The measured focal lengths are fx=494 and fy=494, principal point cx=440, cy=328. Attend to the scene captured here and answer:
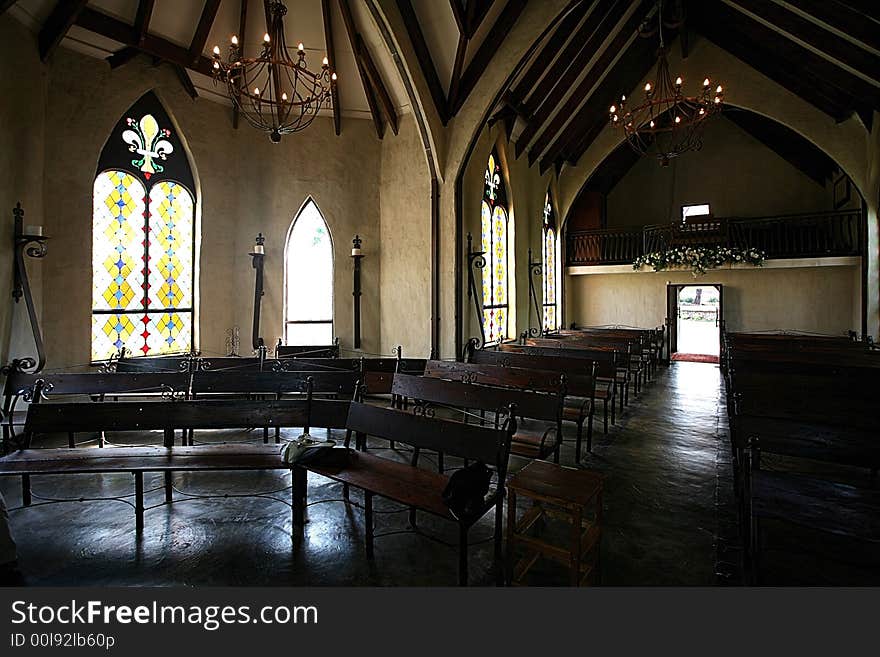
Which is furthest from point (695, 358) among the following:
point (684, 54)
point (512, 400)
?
point (512, 400)

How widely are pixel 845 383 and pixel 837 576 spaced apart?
2.26 metres

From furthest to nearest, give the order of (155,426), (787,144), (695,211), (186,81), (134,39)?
(695,211) → (787,144) → (186,81) → (134,39) → (155,426)

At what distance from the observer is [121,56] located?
6.56 meters

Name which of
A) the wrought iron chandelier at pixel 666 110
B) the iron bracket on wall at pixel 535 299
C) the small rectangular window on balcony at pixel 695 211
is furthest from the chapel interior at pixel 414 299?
the small rectangular window on balcony at pixel 695 211

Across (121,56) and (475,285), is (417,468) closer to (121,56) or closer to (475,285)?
(475,285)

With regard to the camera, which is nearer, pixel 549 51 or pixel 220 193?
pixel 220 193

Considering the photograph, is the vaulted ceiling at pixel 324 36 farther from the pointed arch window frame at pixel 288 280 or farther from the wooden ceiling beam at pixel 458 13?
the pointed arch window frame at pixel 288 280

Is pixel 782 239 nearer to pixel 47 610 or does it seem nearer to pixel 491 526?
pixel 491 526

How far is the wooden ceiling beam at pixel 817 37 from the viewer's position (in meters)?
7.85

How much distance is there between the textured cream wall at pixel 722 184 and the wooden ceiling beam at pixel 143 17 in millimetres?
13337

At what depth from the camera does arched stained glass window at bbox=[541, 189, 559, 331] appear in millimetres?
13297

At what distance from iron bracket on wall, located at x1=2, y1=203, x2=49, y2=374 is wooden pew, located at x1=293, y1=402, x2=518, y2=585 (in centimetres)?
406

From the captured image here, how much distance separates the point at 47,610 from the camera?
1.82 meters

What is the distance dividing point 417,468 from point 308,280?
5.92 metres
